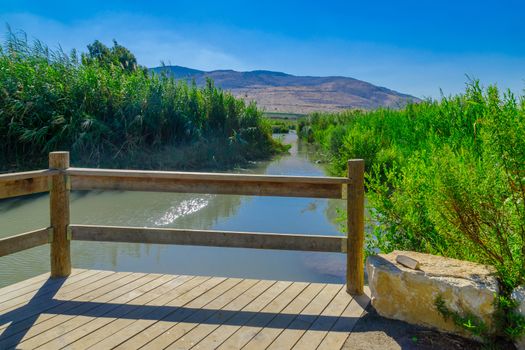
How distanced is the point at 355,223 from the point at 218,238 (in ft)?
3.76

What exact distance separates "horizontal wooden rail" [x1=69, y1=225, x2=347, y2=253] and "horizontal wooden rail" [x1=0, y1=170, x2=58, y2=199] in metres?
0.49

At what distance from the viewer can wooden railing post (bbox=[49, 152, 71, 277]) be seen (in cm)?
413

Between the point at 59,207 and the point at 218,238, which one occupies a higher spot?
the point at 59,207

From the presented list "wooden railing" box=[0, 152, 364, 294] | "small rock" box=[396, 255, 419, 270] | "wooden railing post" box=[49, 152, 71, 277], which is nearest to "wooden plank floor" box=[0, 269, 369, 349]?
"wooden railing post" box=[49, 152, 71, 277]

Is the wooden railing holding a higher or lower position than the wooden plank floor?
higher

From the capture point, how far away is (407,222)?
15.1 ft

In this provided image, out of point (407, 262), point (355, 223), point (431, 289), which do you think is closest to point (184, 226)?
point (355, 223)

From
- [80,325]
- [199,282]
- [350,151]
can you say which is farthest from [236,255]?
[350,151]

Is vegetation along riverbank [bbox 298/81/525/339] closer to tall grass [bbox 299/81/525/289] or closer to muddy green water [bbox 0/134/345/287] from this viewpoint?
A: tall grass [bbox 299/81/525/289]

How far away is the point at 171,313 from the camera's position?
3.62 metres

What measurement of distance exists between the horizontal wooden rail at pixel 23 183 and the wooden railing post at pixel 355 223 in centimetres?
252

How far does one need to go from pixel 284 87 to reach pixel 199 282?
17929cm

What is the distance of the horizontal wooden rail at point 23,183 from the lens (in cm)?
373

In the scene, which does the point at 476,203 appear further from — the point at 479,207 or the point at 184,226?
the point at 184,226
